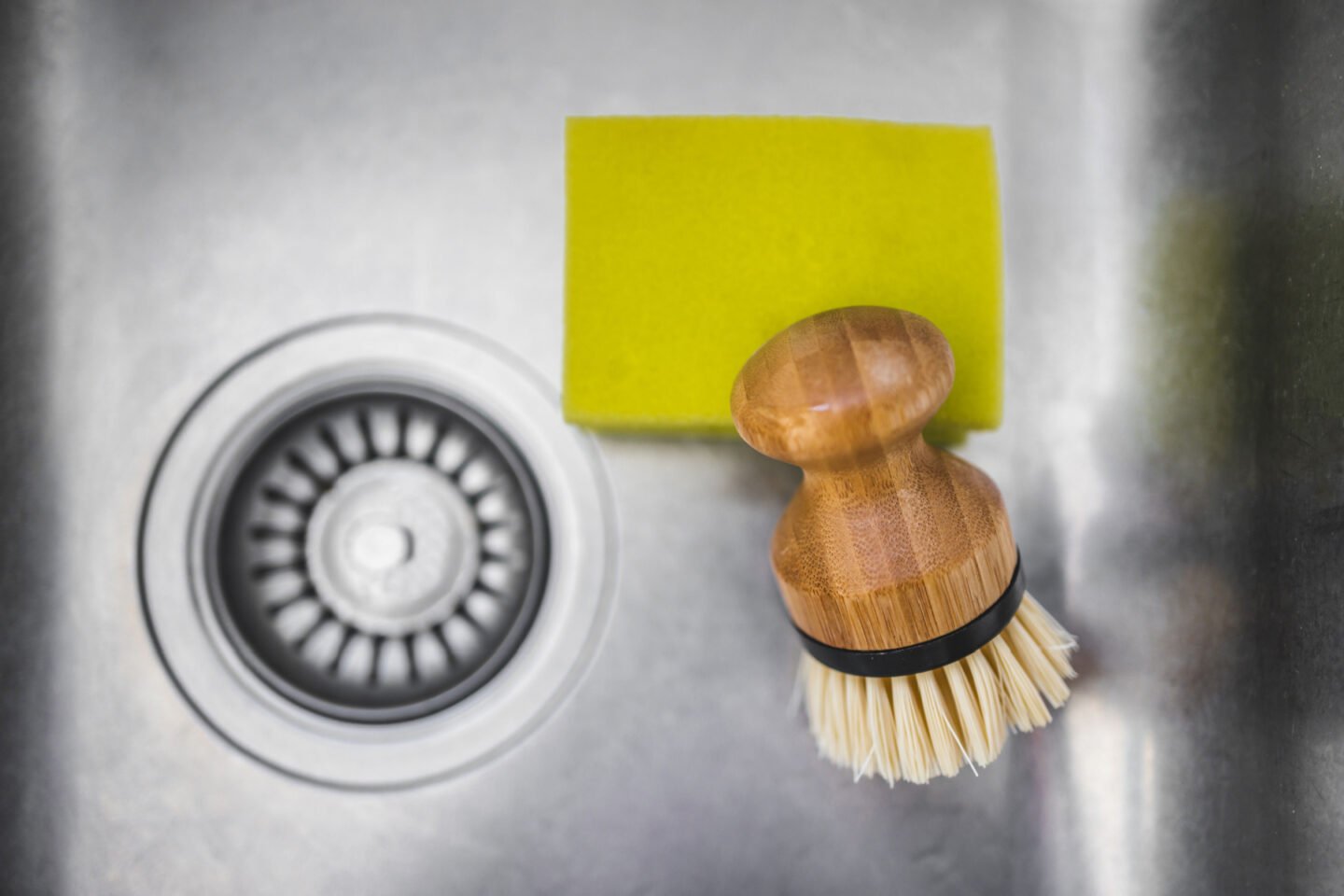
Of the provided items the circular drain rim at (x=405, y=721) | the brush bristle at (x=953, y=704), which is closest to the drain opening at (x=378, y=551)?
the circular drain rim at (x=405, y=721)

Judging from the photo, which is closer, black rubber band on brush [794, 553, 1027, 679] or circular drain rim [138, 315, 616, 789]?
black rubber band on brush [794, 553, 1027, 679]

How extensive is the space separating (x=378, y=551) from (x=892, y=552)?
27 centimetres

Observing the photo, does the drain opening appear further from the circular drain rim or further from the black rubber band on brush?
the black rubber band on brush

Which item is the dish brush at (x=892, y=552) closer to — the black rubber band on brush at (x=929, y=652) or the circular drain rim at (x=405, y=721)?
the black rubber band on brush at (x=929, y=652)

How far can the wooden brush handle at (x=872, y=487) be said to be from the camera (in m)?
0.29

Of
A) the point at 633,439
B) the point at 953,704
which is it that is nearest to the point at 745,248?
the point at 633,439

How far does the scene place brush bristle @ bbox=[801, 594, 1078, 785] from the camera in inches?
14.0

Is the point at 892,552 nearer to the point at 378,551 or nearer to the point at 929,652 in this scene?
the point at 929,652

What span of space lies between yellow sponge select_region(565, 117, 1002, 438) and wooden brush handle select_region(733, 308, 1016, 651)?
0.08m

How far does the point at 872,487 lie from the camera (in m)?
0.32

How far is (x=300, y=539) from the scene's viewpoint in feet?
1.51

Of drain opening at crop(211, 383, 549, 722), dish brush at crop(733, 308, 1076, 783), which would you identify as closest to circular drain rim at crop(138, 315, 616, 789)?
drain opening at crop(211, 383, 549, 722)

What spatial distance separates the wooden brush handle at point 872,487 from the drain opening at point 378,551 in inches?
6.8

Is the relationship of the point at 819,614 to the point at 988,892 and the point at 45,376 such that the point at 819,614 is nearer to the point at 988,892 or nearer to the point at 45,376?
the point at 988,892
